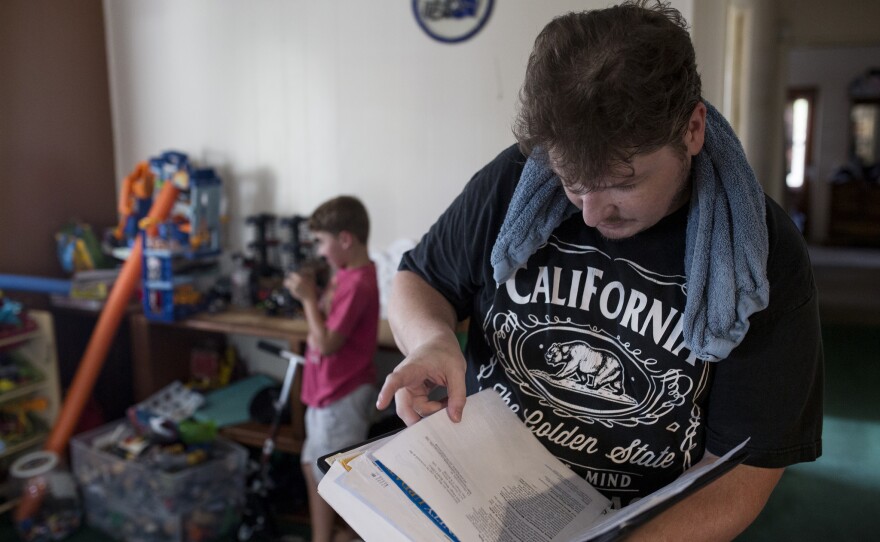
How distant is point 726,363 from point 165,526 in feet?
6.67

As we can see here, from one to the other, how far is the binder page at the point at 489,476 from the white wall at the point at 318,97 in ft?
5.34

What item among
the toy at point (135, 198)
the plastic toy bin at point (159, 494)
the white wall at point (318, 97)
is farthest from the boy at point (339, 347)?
the toy at point (135, 198)

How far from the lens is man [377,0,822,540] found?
0.69m

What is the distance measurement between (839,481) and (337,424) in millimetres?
2035

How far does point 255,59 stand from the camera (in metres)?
2.81

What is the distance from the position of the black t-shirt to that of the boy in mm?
1161

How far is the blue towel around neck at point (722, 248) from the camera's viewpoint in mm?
773

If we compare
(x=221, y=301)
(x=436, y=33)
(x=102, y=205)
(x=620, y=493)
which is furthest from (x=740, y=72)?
(x=620, y=493)

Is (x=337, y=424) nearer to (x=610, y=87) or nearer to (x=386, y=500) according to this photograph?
(x=386, y=500)

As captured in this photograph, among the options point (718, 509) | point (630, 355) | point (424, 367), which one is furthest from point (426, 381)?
point (718, 509)

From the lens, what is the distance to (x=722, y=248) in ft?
2.59

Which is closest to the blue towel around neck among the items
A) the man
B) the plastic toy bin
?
the man

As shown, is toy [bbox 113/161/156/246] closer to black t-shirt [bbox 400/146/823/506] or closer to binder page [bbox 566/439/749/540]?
black t-shirt [bbox 400/146/823/506]

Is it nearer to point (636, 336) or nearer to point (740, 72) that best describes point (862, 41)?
point (740, 72)
